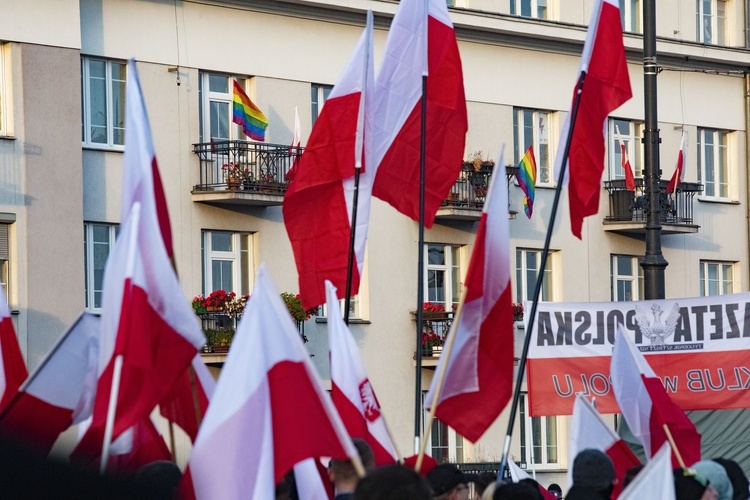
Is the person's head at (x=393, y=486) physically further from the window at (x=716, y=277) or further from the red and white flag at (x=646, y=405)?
the window at (x=716, y=277)

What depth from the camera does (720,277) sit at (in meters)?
34.8

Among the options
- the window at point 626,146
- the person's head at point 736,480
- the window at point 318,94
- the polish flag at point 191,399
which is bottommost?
the person's head at point 736,480

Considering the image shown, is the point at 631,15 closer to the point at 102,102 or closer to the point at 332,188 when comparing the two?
the point at 102,102

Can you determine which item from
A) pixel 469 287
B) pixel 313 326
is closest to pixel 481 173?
pixel 313 326

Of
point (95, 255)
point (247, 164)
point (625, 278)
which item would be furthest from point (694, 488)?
point (625, 278)

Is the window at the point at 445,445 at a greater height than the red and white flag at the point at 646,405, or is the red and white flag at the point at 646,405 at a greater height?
the red and white flag at the point at 646,405

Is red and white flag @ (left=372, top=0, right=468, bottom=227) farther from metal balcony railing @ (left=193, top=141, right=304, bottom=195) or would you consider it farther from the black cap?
metal balcony railing @ (left=193, top=141, right=304, bottom=195)

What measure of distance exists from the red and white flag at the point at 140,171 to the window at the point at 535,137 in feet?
78.3

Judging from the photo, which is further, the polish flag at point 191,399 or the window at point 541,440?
the window at point 541,440

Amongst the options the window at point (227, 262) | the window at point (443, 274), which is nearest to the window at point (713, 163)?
the window at point (443, 274)

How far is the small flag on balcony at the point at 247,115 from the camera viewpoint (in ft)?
84.6

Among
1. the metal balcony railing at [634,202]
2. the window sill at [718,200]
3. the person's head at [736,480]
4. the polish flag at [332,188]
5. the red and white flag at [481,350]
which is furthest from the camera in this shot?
the window sill at [718,200]

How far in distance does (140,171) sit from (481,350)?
2.18 m

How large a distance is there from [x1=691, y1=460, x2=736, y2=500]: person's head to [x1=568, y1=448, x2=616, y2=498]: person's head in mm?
511
